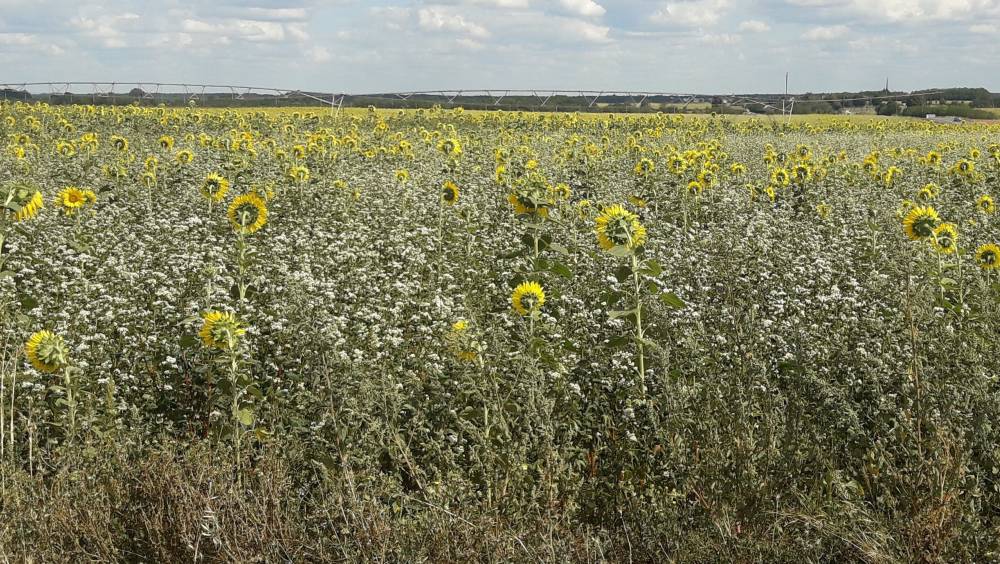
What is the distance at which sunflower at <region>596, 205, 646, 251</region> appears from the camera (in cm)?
451

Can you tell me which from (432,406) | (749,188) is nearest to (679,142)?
(749,188)

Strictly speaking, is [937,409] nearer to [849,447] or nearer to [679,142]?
[849,447]

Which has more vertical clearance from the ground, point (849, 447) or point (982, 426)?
point (982, 426)

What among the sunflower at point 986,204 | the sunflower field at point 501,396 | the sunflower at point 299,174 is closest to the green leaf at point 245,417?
the sunflower field at point 501,396

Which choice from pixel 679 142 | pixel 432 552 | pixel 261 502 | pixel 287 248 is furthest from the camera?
pixel 679 142

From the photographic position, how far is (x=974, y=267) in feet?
19.4

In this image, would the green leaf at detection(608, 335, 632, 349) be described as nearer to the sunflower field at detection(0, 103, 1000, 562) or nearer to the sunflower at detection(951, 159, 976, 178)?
the sunflower field at detection(0, 103, 1000, 562)

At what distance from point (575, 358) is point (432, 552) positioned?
5.71 feet

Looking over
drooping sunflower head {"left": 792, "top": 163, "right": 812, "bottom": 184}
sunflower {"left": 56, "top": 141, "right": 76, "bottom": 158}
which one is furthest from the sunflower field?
sunflower {"left": 56, "top": 141, "right": 76, "bottom": 158}

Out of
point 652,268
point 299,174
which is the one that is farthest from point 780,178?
point 652,268

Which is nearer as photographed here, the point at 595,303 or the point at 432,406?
the point at 432,406

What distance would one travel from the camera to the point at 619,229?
4527 mm

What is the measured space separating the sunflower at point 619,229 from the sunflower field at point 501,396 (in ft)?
0.05

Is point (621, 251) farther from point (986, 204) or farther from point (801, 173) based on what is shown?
point (801, 173)
